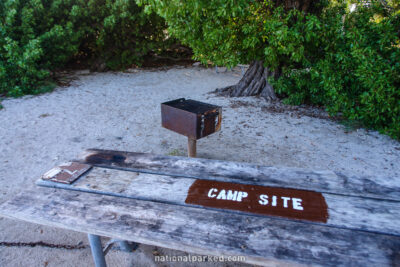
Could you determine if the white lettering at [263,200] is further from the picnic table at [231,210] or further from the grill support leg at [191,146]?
the grill support leg at [191,146]

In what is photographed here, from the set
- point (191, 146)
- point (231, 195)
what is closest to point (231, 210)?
point (231, 195)

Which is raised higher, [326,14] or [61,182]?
[326,14]

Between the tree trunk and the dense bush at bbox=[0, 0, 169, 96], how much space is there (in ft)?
13.9

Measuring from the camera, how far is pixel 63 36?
6.89 metres

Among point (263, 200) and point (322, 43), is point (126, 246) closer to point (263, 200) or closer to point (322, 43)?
point (263, 200)

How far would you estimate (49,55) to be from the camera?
23.0 feet

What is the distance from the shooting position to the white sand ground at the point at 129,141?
2188 millimetres

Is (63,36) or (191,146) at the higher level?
(63,36)

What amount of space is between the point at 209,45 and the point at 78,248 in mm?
3863

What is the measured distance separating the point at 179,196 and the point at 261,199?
43 cm

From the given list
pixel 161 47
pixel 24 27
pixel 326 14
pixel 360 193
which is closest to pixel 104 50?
pixel 161 47

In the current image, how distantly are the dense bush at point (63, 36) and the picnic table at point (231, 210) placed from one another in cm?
548

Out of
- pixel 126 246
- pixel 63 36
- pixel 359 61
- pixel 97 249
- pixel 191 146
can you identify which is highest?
pixel 63 36

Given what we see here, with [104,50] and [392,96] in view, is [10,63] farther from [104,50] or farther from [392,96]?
[392,96]
